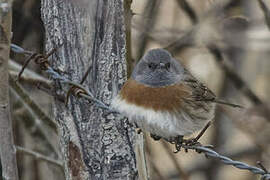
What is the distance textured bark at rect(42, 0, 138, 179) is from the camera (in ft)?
9.50

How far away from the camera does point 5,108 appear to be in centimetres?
250

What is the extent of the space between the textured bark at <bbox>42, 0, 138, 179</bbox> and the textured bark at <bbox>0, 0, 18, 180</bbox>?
0.44 m

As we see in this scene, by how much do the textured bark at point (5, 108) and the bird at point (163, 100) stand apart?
2.30 ft

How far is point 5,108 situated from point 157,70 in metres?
1.29

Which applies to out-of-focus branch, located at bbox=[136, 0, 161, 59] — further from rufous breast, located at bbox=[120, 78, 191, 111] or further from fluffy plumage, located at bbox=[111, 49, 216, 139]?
rufous breast, located at bbox=[120, 78, 191, 111]

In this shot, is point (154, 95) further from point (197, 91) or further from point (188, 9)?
point (188, 9)

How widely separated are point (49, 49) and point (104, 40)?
1.10 ft

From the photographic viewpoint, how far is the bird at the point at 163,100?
313 centimetres

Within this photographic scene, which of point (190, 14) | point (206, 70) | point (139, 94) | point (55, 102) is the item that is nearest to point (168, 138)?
point (139, 94)

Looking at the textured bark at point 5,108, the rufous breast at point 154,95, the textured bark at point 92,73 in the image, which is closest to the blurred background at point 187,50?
the rufous breast at point 154,95

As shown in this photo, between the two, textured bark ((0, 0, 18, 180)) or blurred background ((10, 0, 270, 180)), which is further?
blurred background ((10, 0, 270, 180))

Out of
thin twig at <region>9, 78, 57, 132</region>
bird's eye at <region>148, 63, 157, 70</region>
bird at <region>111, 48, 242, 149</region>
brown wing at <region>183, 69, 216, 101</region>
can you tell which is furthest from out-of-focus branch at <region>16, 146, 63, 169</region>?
brown wing at <region>183, 69, 216, 101</region>

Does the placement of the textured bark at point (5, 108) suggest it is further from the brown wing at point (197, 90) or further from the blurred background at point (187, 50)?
the blurred background at point (187, 50)

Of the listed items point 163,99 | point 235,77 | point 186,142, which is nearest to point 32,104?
point 163,99
